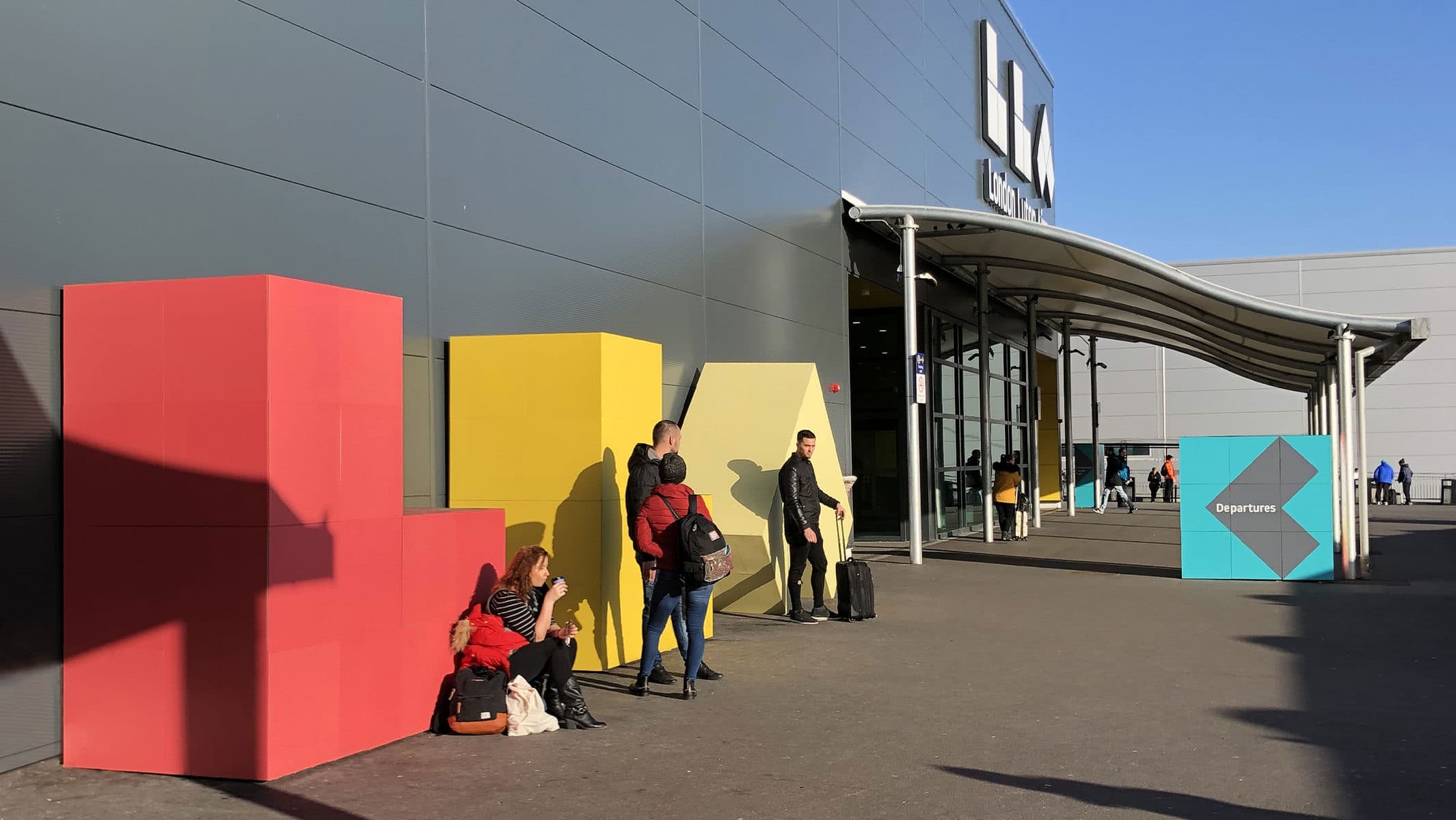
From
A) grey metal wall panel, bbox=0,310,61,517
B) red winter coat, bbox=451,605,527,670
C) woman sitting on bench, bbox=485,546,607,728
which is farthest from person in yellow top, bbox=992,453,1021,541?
grey metal wall panel, bbox=0,310,61,517

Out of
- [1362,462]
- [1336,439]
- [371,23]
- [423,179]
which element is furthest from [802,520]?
[1336,439]

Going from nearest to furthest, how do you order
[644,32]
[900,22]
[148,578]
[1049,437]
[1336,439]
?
[148,578] → [644,32] → [1336,439] → [900,22] → [1049,437]

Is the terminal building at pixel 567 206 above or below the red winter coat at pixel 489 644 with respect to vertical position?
above

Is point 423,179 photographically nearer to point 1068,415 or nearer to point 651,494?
point 651,494

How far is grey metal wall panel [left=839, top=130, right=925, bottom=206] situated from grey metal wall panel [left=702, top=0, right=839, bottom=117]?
2.58 ft

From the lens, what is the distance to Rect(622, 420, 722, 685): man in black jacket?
8.99 m

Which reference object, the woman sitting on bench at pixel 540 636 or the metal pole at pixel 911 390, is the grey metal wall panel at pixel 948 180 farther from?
the woman sitting on bench at pixel 540 636

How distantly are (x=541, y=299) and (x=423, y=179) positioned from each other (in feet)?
6.16

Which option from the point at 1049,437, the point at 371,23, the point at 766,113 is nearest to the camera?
the point at 371,23

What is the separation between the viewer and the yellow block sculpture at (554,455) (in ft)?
32.0

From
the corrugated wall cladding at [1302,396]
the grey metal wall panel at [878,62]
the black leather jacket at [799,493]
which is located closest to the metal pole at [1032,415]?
the grey metal wall panel at [878,62]

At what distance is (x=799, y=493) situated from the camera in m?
12.3

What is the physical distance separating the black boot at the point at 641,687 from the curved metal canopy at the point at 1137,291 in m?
10.9

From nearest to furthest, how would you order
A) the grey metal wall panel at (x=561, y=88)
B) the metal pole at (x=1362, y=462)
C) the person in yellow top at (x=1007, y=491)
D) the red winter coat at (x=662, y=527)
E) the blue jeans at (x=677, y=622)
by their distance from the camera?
1. the red winter coat at (x=662, y=527)
2. the blue jeans at (x=677, y=622)
3. the grey metal wall panel at (x=561, y=88)
4. the metal pole at (x=1362, y=462)
5. the person in yellow top at (x=1007, y=491)
